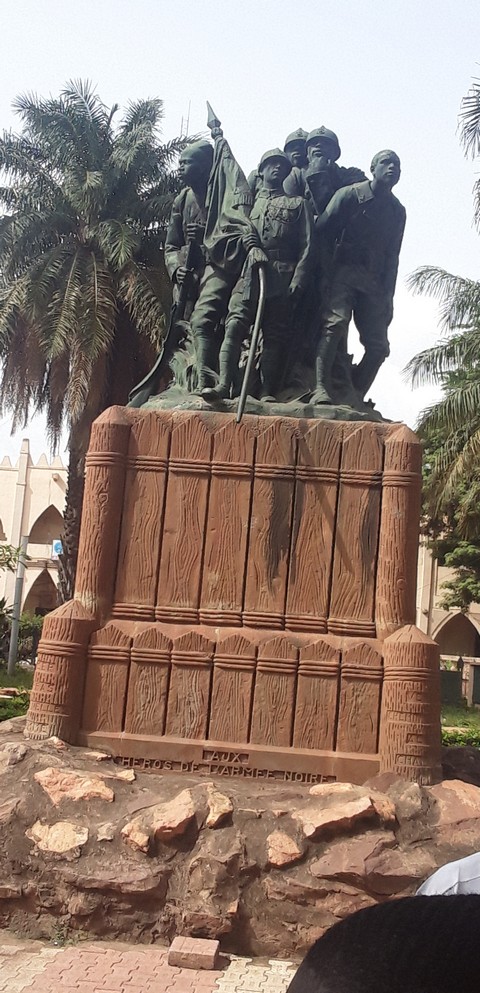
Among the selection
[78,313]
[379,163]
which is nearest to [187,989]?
[379,163]

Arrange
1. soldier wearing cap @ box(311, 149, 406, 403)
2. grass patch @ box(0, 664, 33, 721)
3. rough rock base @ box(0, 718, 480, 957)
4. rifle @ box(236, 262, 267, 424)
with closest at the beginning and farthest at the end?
rough rock base @ box(0, 718, 480, 957) < rifle @ box(236, 262, 267, 424) < soldier wearing cap @ box(311, 149, 406, 403) < grass patch @ box(0, 664, 33, 721)

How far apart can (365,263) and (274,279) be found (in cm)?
79

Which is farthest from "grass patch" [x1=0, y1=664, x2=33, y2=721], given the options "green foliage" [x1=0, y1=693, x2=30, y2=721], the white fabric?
the white fabric

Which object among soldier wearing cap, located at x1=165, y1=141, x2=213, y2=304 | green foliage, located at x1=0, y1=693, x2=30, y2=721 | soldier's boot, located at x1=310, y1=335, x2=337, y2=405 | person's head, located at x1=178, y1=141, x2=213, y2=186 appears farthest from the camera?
green foliage, located at x1=0, y1=693, x2=30, y2=721

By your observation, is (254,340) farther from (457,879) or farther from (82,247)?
(82,247)

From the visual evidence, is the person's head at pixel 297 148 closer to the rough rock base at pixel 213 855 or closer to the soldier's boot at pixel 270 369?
the soldier's boot at pixel 270 369

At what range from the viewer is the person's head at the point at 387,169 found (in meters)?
7.35

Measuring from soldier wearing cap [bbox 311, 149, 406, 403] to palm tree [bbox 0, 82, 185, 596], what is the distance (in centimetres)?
1012

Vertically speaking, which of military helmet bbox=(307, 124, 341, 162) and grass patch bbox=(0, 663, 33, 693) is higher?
military helmet bbox=(307, 124, 341, 162)

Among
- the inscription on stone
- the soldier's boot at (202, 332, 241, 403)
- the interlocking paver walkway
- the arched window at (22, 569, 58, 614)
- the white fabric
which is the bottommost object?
the interlocking paver walkway

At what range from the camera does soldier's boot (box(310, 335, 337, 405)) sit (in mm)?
7094

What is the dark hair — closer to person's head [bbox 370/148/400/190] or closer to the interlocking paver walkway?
the interlocking paver walkway

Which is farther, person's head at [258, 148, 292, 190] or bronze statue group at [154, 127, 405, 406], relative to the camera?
person's head at [258, 148, 292, 190]

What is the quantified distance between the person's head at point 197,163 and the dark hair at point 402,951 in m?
7.63
